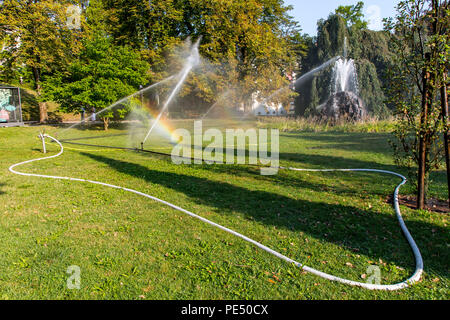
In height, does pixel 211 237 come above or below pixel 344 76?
below

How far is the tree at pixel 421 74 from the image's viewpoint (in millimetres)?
4891

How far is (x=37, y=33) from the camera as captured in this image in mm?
24375

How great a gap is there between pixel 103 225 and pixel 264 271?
271cm

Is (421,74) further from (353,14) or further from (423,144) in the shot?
(353,14)

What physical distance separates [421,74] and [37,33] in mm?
28171

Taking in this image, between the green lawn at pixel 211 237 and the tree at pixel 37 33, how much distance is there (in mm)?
21390

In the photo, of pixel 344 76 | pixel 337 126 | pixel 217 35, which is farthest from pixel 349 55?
pixel 217 35

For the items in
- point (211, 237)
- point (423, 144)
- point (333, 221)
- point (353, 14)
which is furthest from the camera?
point (353, 14)

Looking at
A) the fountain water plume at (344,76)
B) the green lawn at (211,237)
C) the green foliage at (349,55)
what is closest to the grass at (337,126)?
the green foliage at (349,55)

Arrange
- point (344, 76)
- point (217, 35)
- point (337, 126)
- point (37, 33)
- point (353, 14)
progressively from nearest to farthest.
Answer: point (337, 126)
point (37, 33)
point (217, 35)
point (344, 76)
point (353, 14)

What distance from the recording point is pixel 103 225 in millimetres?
4742

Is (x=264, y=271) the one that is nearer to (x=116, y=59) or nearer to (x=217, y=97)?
(x=116, y=59)

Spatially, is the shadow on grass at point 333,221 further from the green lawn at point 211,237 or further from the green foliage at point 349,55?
the green foliage at point 349,55

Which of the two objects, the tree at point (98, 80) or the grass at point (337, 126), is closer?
the grass at point (337, 126)
